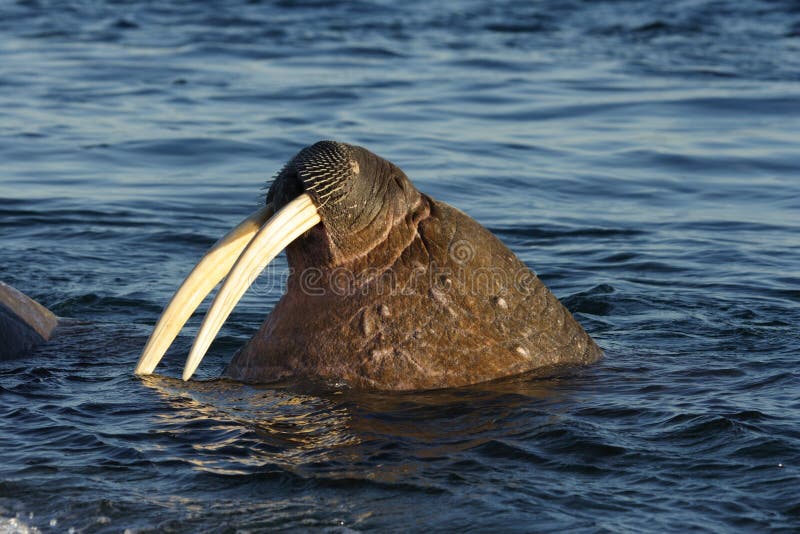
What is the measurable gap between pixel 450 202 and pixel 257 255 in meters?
7.39

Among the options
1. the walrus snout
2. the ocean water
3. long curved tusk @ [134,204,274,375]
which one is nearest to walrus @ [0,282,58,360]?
the ocean water

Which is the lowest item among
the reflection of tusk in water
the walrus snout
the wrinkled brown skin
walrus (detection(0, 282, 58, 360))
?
the reflection of tusk in water

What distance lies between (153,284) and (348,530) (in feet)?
18.3

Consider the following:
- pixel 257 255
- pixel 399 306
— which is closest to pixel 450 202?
pixel 399 306

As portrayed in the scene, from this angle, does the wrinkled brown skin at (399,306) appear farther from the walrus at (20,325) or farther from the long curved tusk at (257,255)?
the walrus at (20,325)

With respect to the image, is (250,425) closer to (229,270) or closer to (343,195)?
(229,270)

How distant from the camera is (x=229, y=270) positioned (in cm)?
589

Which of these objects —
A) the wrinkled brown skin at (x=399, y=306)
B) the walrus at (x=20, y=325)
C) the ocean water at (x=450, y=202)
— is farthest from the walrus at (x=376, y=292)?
the walrus at (x=20, y=325)

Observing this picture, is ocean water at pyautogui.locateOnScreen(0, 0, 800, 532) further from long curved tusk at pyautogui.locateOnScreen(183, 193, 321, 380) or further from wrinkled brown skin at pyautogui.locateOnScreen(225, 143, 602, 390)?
long curved tusk at pyautogui.locateOnScreen(183, 193, 321, 380)

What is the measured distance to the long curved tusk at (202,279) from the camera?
229 inches

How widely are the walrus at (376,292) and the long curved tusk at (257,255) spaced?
0.02 m

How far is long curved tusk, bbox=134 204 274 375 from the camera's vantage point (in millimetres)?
5812

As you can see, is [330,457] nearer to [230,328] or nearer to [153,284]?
[230,328]

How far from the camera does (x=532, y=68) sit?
69.3 feet
